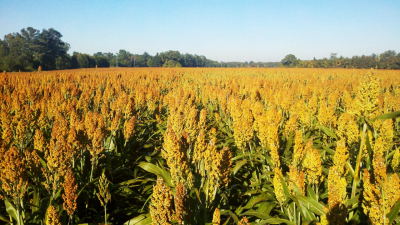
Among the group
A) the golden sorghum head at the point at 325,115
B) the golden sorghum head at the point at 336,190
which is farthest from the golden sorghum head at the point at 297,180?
the golden sorghum head at the point at 325,115

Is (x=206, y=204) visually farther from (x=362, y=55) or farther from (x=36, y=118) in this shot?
(x=362, y=55)

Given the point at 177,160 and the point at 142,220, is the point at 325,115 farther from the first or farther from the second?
the point at 142,220

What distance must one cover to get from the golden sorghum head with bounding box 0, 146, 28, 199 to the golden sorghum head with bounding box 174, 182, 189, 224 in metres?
1.56

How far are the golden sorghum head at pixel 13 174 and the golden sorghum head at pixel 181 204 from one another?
1556 millimetres

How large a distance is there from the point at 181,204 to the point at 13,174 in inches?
64.2

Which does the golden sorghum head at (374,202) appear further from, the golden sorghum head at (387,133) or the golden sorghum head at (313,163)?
the golden sorghum head at (387,133)

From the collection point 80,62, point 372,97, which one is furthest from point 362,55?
point 80,62

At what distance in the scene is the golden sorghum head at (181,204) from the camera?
5.38 ft

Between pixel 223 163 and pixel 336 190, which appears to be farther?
pixel 223 163

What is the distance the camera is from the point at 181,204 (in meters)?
1.64

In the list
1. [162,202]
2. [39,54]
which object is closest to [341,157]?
[162,202]

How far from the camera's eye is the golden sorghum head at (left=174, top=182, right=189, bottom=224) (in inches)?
64.6

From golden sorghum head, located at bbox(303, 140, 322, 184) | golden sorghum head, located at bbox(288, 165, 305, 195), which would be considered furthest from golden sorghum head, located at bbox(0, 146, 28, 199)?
golden sorghum head, located at bbox(303, 140, 322, 184)

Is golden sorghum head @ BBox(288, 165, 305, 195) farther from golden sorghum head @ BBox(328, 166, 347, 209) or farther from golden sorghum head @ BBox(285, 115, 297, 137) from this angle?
golden sorghum head @ BBox(285, 115, 297, 137)
